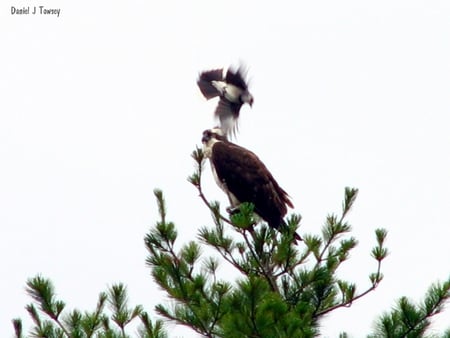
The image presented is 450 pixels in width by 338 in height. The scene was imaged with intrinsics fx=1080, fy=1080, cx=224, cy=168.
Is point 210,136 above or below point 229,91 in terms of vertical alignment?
below

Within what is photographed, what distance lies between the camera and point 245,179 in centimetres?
865

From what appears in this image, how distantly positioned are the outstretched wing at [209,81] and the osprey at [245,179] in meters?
0.49

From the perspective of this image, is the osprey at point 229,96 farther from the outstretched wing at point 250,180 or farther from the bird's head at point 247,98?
the outstretched wing at point 250,180

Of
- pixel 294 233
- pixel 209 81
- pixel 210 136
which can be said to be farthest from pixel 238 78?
pixel 294 233

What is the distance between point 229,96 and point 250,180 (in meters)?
0.97

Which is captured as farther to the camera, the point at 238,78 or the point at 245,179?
the point at 238,78

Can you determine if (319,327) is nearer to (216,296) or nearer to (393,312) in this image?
(393,312)

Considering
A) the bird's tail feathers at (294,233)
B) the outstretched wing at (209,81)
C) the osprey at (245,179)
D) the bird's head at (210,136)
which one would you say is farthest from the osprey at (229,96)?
the bird's tail feathers at (294,233)

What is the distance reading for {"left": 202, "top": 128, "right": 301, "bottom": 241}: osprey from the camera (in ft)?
27.3

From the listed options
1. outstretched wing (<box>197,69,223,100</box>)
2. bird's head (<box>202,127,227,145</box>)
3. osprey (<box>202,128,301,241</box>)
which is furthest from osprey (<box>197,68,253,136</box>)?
osprey (<box>202,128,301,241</box>)

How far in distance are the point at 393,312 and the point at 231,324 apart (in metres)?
1.46

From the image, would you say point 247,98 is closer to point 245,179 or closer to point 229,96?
point 229,96

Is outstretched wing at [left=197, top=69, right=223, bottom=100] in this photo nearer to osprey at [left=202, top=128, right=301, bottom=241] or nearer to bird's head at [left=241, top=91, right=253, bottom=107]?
bird's head at [left=241, top=91, right=253, bottom=107]

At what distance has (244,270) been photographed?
23.3 feet
